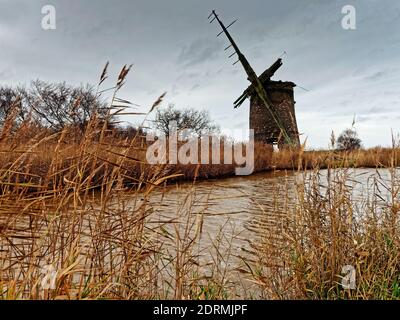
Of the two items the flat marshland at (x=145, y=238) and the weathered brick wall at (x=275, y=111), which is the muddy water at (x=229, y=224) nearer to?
the flat marshland at (x=145, y=238)

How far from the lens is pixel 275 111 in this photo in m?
16.5

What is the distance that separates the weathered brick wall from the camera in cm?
1672

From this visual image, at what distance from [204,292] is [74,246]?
2.74ft

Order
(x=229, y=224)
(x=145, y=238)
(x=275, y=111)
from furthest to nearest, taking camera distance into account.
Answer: (x=275, y=111), (x=229, y=224), (x=145, y=238)

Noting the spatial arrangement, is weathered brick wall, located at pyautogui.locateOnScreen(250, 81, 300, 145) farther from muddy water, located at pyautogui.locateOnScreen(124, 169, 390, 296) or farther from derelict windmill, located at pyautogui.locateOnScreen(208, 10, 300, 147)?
muddy water, located at pyautogui.locateOnScreen(124, 169, 390, 296)

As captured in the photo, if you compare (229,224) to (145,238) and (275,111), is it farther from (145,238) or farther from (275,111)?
(275,111)

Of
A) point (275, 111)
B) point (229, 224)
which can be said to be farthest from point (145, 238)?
point (275, 111)

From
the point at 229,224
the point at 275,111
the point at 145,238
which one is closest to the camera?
the point at 145,238

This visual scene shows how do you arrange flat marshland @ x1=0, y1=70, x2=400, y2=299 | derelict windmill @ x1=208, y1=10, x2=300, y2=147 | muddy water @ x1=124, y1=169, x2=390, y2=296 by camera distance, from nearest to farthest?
1. flat marshland @ x1=0, y1=70, x2=400, y2=299
2. muddy water @ x1=124, y1=169, x2=390, y2=296
3. derelict windmill @ x1=208, y1=10, x2=300, y2=147

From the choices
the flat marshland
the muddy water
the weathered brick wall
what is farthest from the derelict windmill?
the flat marshland

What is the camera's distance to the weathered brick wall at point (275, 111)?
16.7 metres

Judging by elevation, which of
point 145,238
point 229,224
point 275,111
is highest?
point 275,111
